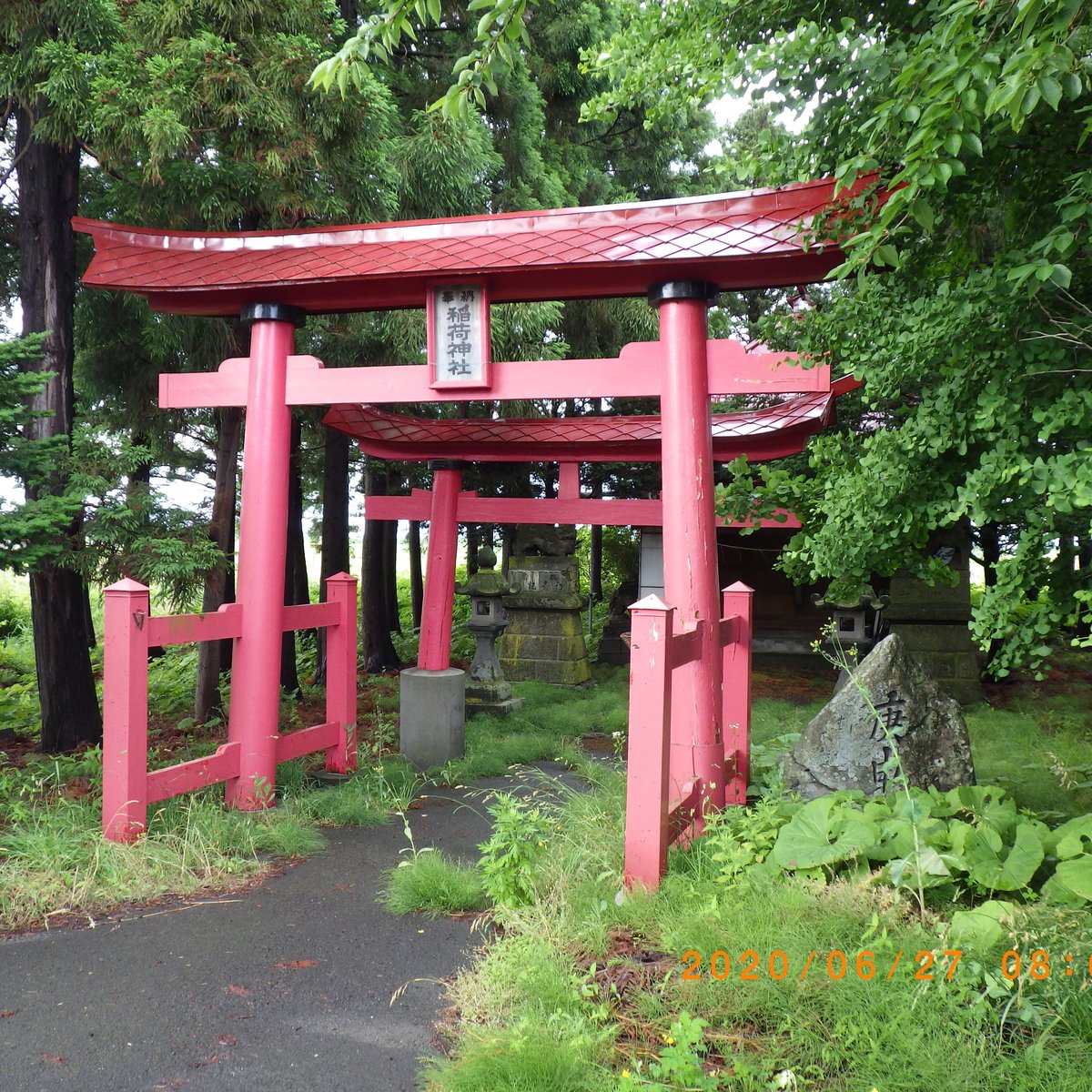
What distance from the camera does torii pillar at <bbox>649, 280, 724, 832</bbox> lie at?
4.35 metres

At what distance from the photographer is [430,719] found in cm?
686

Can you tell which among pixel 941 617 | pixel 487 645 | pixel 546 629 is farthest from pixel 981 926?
pixel 546 629

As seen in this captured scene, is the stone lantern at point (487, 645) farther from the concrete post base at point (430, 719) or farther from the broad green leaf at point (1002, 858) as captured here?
the broad green leaf at point (1002, 858)

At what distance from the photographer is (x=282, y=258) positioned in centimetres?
527

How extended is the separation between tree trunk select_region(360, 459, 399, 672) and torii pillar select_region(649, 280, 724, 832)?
24.7 ft

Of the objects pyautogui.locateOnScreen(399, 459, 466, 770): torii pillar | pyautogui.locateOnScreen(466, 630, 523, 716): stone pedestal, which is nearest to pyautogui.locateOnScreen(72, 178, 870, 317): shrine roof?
pyautogui.locateOnScreen(399, 459, 466, 770): torii pillar

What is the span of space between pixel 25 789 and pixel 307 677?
21.5 ft

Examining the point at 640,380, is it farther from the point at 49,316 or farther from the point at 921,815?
the point at 49,316

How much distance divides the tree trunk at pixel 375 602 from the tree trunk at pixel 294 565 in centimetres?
157

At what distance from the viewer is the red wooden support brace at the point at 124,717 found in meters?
4.33

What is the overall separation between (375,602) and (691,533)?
26.2 ft

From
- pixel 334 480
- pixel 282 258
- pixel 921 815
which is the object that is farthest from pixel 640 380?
pixel 334 480

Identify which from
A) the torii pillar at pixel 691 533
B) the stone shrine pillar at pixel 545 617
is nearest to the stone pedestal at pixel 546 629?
the stone shrine pillar at pixel 545 617

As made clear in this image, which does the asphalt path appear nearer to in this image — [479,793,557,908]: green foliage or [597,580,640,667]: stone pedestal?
[479,793,557,908]: green foliage
